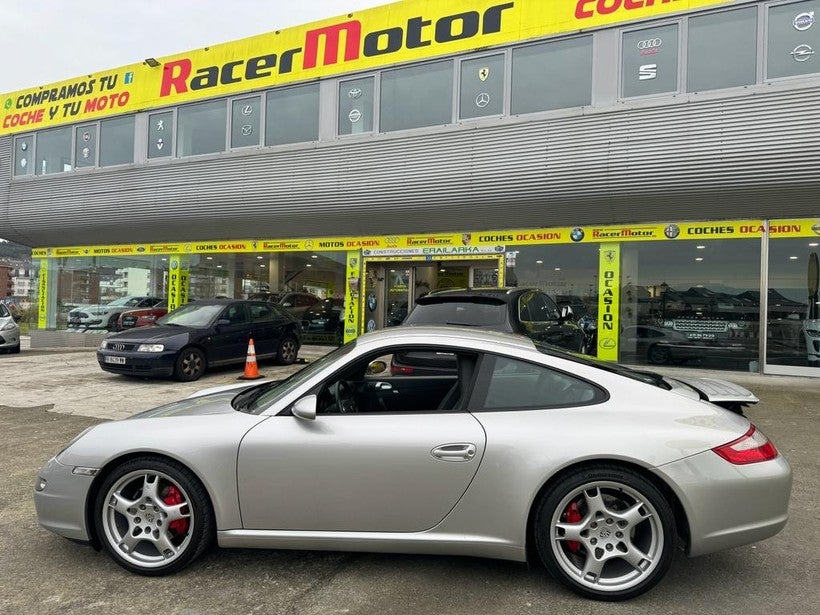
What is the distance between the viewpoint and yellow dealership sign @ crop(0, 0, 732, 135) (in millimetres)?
10953

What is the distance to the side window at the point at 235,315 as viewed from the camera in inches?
407

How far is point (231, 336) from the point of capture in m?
10.2

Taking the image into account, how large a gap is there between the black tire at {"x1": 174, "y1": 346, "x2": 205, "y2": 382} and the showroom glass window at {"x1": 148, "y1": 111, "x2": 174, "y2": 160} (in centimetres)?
792

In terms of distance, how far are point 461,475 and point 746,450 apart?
4.49 feet

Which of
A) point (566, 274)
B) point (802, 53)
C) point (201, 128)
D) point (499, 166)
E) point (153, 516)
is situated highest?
point (201, 128)

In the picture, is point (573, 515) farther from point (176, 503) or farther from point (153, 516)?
point (153, 516)

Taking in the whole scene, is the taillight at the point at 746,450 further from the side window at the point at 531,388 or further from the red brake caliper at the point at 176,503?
the red brake caliper at the point at 176,503

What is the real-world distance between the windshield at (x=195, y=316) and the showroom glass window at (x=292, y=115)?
5129 mm

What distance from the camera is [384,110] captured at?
493 inches

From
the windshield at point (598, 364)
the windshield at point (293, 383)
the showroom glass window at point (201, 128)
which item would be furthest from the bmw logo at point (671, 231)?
the showroom glass window at point (201, 128)

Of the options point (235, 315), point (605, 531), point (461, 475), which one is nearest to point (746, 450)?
point (605, 531)

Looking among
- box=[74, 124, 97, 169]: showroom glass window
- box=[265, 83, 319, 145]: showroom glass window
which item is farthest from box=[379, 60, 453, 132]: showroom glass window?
box=[74, 124, 97, 169]: showroom glass window

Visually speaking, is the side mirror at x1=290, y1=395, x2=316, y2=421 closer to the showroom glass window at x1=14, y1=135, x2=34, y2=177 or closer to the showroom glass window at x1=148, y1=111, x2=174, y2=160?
the showroom glass window at x1=148, y1=111, x2=174, y2=160

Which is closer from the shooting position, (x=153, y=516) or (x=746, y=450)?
(x=746, y=450)
